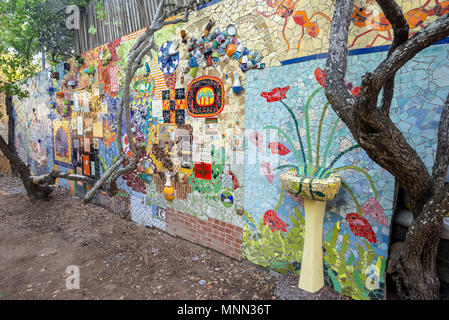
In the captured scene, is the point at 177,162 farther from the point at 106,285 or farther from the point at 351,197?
the point at 351,197

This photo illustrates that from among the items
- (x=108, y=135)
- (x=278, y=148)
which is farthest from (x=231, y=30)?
(x=108, y=135)

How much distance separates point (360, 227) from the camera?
2.42 metres

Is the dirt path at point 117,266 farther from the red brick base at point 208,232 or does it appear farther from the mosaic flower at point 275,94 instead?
the mosaic flower at point 275,94

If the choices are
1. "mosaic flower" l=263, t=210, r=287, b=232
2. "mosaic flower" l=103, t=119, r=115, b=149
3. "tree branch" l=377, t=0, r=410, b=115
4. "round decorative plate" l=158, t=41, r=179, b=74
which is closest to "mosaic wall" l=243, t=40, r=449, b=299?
"mosaic flower" l=263, t=210, r=287, b=232

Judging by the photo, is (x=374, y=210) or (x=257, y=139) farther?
(x=257, y=139)

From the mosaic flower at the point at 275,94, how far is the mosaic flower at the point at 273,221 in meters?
1.28

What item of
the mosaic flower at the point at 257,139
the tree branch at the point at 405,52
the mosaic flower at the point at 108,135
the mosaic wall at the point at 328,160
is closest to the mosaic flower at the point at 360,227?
the mosaic wall at the point at 328,160

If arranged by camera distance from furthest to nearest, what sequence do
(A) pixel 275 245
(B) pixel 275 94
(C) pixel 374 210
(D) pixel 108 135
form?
1. (D) pixel 108 135
2. (A) pixel 275 245
3. (B) pixel 275 94
4. (C) pixel 374 210

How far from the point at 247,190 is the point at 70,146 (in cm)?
524

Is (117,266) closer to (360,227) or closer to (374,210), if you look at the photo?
(360,227)

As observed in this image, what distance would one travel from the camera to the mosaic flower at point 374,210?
230 cm

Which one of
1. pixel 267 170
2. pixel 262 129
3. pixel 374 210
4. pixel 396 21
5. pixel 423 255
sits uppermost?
pixel 396 21

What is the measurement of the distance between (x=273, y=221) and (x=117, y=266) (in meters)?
2.10

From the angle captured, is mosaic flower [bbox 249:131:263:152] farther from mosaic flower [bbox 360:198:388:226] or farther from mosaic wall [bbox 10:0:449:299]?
mosaic flower [bbox 360:198:388:226]
